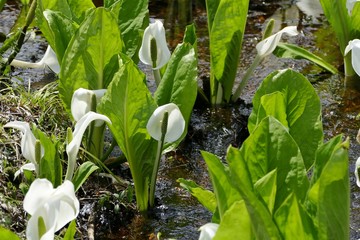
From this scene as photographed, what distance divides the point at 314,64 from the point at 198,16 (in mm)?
981

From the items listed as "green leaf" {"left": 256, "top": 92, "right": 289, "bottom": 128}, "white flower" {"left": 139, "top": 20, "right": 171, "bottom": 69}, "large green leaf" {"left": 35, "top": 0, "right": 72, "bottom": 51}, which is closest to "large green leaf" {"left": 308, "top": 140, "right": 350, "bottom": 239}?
"green leaf" {"left": 256, "top": 92, "right": 289, "bottom": 128}

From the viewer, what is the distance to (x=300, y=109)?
254 centimetres

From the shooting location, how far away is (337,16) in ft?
12.9

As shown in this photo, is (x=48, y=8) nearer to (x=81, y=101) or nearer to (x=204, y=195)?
(x=81, y=101)

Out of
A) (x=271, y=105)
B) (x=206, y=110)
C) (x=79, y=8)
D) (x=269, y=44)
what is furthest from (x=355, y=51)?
(x=79, y=8)

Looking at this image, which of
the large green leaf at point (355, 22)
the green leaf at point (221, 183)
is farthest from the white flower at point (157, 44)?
the large green leaf at point (355, 22)

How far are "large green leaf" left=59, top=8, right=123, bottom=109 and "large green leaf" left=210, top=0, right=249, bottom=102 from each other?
561 mm

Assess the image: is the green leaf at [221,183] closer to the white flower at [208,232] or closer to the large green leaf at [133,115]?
the white flower at [208,232]

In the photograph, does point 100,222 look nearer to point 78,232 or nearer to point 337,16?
point 78,232

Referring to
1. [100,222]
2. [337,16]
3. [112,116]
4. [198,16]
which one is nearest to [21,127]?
[112,116]

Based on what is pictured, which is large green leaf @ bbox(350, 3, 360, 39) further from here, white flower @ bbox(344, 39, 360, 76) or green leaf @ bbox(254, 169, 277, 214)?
green leaf @ bbox(254, 169, 277, 214)

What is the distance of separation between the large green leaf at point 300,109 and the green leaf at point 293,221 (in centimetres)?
59

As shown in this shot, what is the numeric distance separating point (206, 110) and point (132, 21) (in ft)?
2.01

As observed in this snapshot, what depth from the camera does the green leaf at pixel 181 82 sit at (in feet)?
9.18
